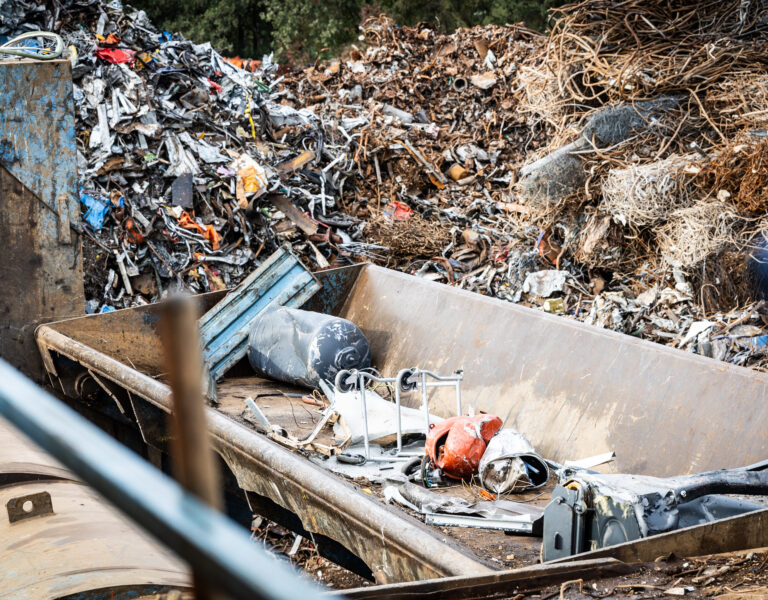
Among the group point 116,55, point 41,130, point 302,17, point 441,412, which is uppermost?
point 302,17

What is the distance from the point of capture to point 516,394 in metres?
4.59

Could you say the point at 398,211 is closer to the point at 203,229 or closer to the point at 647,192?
the point at 203,229

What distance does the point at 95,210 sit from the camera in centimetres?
828

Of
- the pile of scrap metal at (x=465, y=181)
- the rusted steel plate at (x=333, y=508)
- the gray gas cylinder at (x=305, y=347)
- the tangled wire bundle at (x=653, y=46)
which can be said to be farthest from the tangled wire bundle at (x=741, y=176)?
the rusted steel plate at (x=333, y=508)

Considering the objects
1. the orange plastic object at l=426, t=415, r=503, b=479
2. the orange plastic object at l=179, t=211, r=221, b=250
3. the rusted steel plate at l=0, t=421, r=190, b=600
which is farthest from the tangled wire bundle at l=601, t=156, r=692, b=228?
the rusted steel plate at l=0, t=421, r=190, b=600

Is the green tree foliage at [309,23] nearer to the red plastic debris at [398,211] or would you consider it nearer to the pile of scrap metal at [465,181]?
the pile of scrap metal at [465,181]

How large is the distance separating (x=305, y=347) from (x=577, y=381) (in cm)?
183

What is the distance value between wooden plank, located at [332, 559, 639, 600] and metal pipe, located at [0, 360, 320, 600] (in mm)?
1414

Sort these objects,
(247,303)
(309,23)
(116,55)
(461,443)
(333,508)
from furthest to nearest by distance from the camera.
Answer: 1. (309,23)
2. (116,55)
3. (247,303)
4. (461,443)
5. (333,508)

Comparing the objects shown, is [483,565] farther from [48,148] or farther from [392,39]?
[392,39]

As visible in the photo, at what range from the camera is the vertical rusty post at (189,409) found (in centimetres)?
43

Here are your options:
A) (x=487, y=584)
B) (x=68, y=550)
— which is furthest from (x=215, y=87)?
(x=487, y=584)

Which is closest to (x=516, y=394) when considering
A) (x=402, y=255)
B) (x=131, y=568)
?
(x=131, y=568)

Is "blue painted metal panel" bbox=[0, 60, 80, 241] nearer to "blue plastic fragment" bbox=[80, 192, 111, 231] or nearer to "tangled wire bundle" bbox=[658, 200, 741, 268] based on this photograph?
"blue plastic fragment" bbox=[80, 192, 111, 231]
